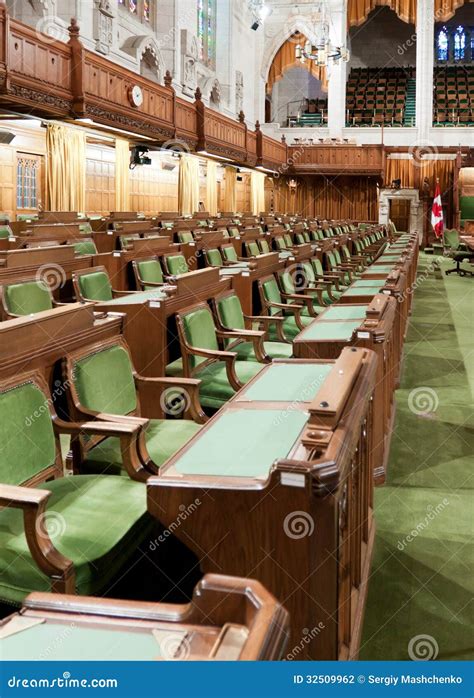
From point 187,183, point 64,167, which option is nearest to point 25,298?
point 64,167

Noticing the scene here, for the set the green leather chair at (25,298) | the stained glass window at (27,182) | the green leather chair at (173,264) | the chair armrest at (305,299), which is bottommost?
the chair armrest at (305,299)

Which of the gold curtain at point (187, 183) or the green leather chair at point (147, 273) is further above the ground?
the gold curtain at point (187, 183)

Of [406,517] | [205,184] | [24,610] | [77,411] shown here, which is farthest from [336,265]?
[205,184]

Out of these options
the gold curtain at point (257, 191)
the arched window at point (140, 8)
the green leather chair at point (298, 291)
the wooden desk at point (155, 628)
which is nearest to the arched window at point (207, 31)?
the arched window at point (140, 8)

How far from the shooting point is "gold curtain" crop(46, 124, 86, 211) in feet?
39.3

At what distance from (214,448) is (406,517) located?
1522 millimetres

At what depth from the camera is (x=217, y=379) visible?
382 centimetres

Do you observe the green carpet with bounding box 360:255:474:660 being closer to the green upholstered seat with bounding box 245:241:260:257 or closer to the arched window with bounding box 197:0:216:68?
the green upholstered seat with bounding box 245:241:260:257

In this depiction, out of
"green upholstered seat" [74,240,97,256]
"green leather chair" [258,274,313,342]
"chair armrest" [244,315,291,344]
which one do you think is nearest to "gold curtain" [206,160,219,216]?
"green upholstered seat" [74,240,97,256]

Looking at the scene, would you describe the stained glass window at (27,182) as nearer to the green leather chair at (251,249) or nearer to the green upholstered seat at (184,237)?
the green upholstered seat at (184,237)

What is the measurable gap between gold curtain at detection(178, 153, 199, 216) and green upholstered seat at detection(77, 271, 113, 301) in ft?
39.7

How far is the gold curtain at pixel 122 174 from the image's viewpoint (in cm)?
1394

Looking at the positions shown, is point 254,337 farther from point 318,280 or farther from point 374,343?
point 318,280

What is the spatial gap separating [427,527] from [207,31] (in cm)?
2014
